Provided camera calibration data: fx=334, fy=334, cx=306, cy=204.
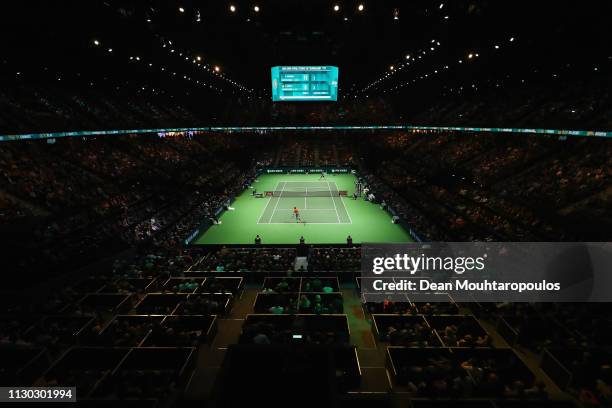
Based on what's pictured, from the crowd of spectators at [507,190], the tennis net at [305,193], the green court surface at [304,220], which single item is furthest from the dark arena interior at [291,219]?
the tennis net at [305,193]

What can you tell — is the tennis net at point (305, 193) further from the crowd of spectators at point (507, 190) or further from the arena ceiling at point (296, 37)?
the arena ceiling at point (296, 37)

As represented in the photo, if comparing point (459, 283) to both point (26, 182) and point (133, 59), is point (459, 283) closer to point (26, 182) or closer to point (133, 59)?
point (26, 182)

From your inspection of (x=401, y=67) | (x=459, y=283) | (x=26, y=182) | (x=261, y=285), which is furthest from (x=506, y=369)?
(x=401, y=67)

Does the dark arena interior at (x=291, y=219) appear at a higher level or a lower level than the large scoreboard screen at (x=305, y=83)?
lower

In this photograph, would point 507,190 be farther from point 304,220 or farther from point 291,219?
point 291,219

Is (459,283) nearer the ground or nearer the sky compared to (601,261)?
nearer the ground
